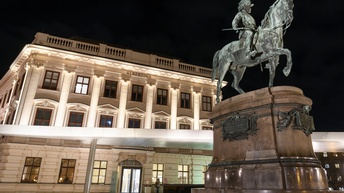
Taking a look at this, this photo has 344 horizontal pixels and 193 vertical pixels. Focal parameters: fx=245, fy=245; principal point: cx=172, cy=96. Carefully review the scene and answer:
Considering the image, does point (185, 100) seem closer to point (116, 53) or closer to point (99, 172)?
point (116, 53)

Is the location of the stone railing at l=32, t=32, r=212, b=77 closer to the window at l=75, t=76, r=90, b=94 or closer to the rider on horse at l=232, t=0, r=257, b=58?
the window at l=75, t=76, r=90, b=94

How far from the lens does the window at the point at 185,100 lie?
24.3 metres

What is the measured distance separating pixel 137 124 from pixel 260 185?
17650 millimetres

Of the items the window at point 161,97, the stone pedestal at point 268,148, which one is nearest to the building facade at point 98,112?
the window at point 161,97

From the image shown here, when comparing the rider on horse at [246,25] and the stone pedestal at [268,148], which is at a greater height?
the rider on horse at [246,25]

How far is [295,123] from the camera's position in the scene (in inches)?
201

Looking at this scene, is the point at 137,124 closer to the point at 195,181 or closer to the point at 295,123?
the point at 195,181

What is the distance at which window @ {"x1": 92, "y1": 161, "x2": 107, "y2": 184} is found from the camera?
1950 cm

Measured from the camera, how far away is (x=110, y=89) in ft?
71.8

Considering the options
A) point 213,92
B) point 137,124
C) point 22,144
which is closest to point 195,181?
point 137,124

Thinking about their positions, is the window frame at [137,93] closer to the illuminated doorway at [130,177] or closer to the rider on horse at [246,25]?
the illuminated doorway at [130,177]

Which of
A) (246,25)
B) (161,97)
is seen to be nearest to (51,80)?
(161,97)

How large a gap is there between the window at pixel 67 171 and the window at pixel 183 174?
911 centimetres

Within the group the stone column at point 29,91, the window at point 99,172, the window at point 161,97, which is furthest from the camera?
the window at point 161,97
